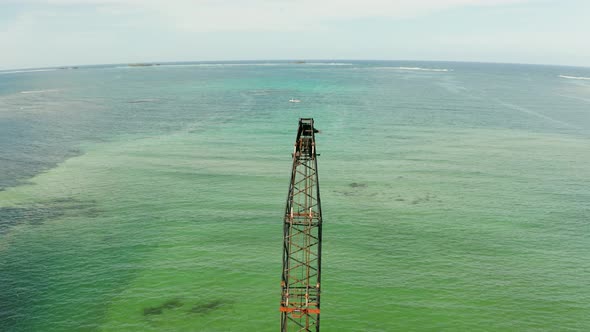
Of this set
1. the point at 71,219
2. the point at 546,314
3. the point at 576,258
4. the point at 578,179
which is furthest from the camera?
the point at 578,179

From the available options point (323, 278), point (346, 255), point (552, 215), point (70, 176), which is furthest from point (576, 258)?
point (70, 176)

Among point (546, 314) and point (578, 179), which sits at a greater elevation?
point (578, 179)

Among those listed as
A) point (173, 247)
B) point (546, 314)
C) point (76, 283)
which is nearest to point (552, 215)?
point (546, 314)

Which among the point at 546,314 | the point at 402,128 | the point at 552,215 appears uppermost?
the point at 402,128

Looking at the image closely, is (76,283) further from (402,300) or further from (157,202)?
(402,300)

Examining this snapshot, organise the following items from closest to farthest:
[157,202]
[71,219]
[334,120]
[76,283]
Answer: [76,283]
[71,219]
[157,202]
[334,120]

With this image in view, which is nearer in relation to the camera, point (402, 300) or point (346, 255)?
point (402, 300)
